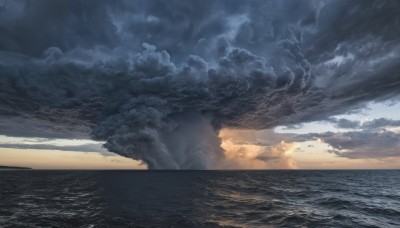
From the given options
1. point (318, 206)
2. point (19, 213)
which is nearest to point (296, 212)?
point (318, 206)

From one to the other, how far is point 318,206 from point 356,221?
792cm

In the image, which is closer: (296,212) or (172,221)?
(172,221)

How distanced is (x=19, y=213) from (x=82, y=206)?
6.28 meters

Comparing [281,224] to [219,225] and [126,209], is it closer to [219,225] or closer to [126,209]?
[219,225]

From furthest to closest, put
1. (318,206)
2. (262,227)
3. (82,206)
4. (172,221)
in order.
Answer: (318,206) < (82,206) < (172,221) < (262,227)

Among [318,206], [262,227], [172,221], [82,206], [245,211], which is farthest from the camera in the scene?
[318,206]

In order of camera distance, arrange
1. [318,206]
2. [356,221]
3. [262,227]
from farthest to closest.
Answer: [318,206]
[356,221]
[262,227]

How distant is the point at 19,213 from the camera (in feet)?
88.8

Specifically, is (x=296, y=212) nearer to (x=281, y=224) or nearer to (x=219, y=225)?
(x=281, y=224)

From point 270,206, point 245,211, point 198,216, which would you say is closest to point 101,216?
point 198,216

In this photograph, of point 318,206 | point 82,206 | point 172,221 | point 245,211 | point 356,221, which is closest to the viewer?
point 172,221

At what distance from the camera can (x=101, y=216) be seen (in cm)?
2597

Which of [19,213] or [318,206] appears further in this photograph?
[318,206]

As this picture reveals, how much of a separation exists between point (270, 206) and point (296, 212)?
402 centimetres
